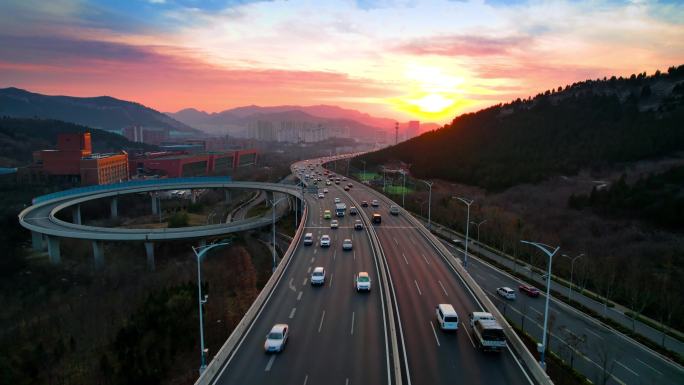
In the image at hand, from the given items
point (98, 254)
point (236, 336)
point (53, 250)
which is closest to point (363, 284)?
point (236, 336)

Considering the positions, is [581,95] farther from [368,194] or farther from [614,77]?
[368,194]

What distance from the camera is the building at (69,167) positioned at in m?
89.0

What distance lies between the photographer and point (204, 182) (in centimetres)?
8406

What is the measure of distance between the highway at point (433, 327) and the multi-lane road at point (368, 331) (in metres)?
0.05

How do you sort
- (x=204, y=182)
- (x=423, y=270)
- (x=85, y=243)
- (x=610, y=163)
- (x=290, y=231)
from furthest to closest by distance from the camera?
(x=204, y=182), (x=610, y=163), (x=290, y=231), (x=85, y=243), (x=423, y=270)

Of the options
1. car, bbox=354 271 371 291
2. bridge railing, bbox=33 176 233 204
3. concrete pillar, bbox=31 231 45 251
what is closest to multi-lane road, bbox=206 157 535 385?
car, bbox=354 271 371 291

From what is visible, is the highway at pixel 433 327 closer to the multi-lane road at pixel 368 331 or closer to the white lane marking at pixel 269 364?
the multi-lane road at pixel 368 331

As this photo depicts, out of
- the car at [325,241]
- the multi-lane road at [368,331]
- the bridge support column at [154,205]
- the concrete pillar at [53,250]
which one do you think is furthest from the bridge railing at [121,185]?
the multi-lane road at [368,331]

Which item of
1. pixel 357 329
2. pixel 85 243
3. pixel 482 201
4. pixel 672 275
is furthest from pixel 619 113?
pixel 85 243

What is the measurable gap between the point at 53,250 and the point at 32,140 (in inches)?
4967

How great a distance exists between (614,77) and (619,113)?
24676 millimetres

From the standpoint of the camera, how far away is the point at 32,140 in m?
148

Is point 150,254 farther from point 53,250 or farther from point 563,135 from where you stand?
point 563,135

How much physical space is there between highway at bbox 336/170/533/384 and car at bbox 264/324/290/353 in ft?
19.7
